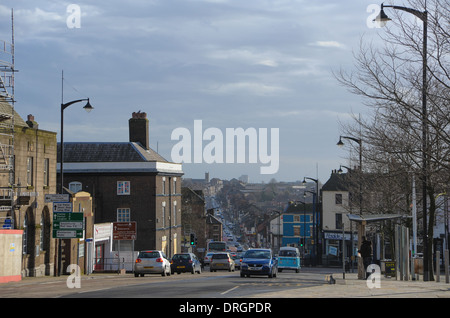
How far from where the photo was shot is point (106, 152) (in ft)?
213

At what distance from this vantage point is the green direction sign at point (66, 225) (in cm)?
3556

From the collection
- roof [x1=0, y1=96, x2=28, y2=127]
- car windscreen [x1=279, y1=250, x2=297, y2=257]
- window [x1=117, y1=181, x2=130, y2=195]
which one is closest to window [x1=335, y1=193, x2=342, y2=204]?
window [x1=117, y1=181, x2=130, y2=195]

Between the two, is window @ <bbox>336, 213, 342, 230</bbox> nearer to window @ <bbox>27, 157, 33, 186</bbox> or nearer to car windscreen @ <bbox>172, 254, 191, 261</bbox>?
car windscreen @ <bbox>172, 254, 191, 261</bbox>

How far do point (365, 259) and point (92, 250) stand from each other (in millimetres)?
26811

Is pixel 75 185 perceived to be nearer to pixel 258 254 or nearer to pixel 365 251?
pixel 258 254

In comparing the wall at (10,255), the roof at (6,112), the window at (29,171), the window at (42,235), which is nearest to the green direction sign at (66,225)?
the window at (29,171)

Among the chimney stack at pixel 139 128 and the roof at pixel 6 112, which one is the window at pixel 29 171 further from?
the chimney stack at pixel 139 128

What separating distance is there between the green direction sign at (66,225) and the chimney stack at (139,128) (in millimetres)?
30900

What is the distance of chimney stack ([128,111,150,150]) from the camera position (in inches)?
2606

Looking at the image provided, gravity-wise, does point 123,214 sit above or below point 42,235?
above

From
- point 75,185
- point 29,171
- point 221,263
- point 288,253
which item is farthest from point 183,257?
point 75,185

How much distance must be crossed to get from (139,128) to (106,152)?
14.0ft
